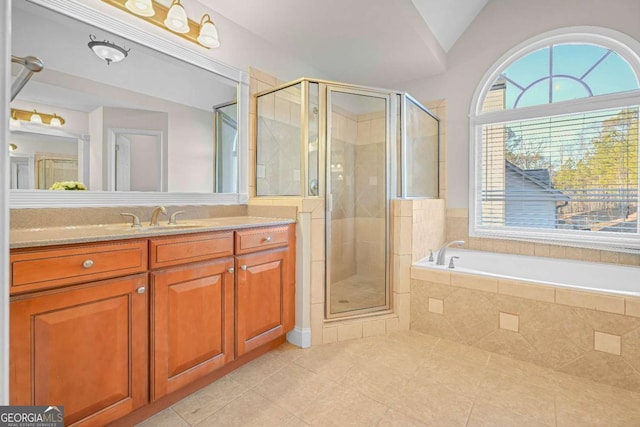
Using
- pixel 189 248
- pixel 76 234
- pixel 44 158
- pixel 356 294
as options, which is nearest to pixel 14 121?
pixel 44 158

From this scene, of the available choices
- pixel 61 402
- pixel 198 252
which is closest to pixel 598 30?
pixel 198 252

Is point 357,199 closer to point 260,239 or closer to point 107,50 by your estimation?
point 260,239

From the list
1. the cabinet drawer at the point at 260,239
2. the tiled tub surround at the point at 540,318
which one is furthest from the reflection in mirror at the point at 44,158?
the tiled tub surround at the point at 540,318

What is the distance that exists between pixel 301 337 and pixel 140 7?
2.27 metres

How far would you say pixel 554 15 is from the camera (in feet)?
9.00

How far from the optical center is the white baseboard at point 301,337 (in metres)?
2.15

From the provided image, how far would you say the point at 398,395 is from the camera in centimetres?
162

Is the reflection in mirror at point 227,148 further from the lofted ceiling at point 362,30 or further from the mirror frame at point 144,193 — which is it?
the lofted ceiling at point 362,30

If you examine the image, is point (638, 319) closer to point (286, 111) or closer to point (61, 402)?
point (286, 111)

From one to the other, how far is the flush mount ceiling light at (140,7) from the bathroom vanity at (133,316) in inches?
52.0

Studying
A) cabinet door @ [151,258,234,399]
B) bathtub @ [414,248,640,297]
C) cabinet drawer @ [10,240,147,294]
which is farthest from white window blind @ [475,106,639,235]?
cabinet drawer @ [10,240,147,294]

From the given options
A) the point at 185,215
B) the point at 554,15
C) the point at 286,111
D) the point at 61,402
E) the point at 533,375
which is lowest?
the point at 533,375

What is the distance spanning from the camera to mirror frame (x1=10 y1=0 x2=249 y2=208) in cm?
150

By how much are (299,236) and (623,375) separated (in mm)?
2033
